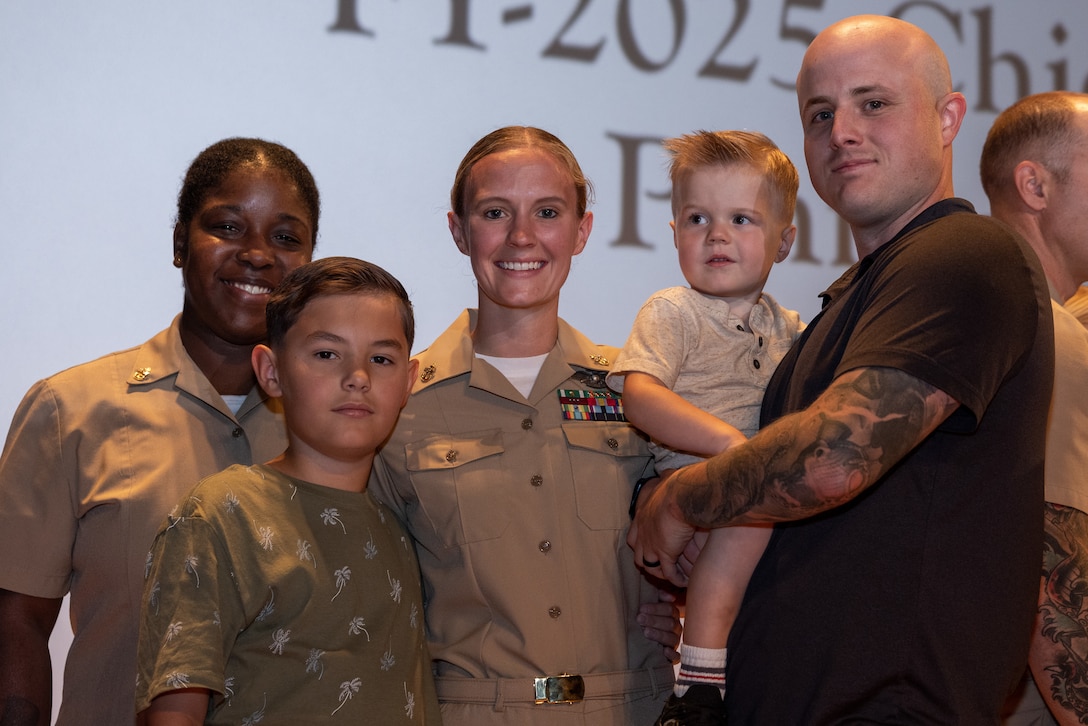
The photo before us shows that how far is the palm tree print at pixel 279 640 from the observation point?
1.80 m

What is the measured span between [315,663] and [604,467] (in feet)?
2.26

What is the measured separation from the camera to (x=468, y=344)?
2.30 m

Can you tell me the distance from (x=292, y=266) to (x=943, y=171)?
4.28 feet

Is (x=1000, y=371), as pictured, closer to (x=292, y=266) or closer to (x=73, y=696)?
(x=292, y=266)

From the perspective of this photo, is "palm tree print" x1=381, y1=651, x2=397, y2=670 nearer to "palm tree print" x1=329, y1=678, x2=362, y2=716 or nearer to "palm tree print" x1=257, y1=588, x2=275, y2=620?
"palm tree print" x1=329, y1=678, x2=362, y2=716

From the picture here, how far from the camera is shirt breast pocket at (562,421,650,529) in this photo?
7.16 ft

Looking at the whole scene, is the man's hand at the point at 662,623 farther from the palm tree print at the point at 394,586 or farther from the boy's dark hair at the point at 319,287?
the boy's dark hair at the point at 319,287

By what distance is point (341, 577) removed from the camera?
1887mm

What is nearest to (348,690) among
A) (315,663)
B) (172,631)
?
(315,663)

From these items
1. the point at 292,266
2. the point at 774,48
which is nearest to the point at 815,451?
the point at 292,266

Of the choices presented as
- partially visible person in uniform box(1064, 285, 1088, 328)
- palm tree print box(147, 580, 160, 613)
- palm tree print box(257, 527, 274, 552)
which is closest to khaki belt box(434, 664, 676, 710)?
palm tree print box(257, 527, 274, 552)

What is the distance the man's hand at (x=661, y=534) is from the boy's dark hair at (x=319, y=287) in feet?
1.83

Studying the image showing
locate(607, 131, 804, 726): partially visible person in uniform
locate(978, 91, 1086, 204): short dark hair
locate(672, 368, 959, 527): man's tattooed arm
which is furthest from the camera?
locate(978, 91, 1086, 204): short dark hair

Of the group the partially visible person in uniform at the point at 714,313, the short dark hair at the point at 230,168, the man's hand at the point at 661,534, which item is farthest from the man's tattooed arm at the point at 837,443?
the short dark hair at the point at 230,168
